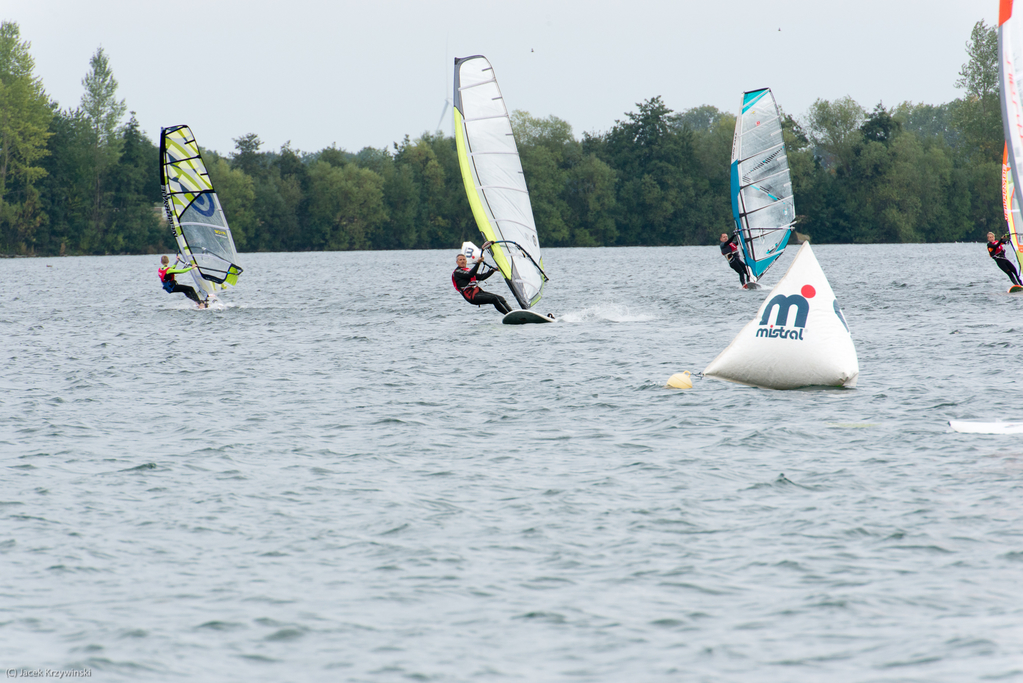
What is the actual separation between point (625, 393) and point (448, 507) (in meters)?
6.61

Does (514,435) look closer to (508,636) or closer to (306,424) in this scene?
(306,424)

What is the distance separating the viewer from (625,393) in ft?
52.3

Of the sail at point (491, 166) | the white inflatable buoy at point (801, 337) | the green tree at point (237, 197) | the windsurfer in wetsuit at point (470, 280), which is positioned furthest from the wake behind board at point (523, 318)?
the green tree at point (237, 197)

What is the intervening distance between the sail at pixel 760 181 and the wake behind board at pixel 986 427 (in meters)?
23.5

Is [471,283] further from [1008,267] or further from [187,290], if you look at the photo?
[1008,267]

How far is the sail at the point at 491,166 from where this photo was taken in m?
24.3

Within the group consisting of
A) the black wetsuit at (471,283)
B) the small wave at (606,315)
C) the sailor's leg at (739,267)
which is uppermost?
the sailor's leg at (739,267)

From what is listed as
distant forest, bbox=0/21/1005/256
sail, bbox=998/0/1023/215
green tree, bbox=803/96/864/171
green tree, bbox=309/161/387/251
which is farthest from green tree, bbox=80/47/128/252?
sail, bbox=998/0/1023/215

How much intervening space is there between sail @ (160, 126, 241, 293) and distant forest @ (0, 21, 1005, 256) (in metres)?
67.5

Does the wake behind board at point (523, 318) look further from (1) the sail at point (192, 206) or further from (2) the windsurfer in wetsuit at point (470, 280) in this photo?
(1) the sail at point (192, 206)

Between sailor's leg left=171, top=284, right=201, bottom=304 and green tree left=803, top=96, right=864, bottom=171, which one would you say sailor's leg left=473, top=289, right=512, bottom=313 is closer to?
sailor's leg left=171, top=284, right=201, bottom=304

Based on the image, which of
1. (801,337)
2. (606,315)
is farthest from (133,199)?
(801,337)

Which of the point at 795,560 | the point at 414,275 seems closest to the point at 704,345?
the point at 795,560

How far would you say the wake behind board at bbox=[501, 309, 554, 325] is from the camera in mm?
25062
